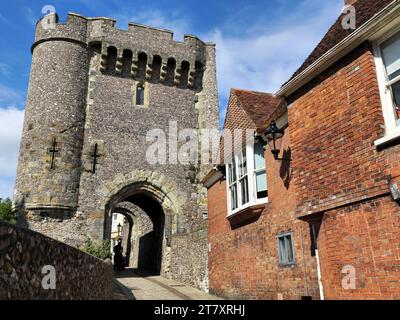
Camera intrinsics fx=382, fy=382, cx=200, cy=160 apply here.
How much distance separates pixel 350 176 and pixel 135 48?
18.0 m

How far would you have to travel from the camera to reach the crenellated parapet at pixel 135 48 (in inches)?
818

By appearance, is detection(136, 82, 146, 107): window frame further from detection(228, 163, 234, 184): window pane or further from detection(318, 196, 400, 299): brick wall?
detection(318, 196, 400, 299): brick wall

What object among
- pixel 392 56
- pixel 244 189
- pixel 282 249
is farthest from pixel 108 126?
pixel 392 56

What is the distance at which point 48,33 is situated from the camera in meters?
20.4

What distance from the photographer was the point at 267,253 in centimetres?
1007

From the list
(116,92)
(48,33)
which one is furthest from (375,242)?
(48,33)

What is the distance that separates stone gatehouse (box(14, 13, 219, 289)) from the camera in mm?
18328

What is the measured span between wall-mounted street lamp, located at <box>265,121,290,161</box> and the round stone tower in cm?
1187

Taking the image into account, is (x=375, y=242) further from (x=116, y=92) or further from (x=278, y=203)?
(x=116, y=92)

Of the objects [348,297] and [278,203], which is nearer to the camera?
[348,297]

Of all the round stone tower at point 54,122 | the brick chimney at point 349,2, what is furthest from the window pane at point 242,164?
the round stone tower at point 54,122

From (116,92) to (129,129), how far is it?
7.74 ft

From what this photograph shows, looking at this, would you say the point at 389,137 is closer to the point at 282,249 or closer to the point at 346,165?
the point at 346,165

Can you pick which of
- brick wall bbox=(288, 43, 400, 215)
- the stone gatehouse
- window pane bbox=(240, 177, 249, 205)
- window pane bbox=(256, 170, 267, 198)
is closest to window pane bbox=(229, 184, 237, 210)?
window pane bbox=(240, 177, 249, 205)
